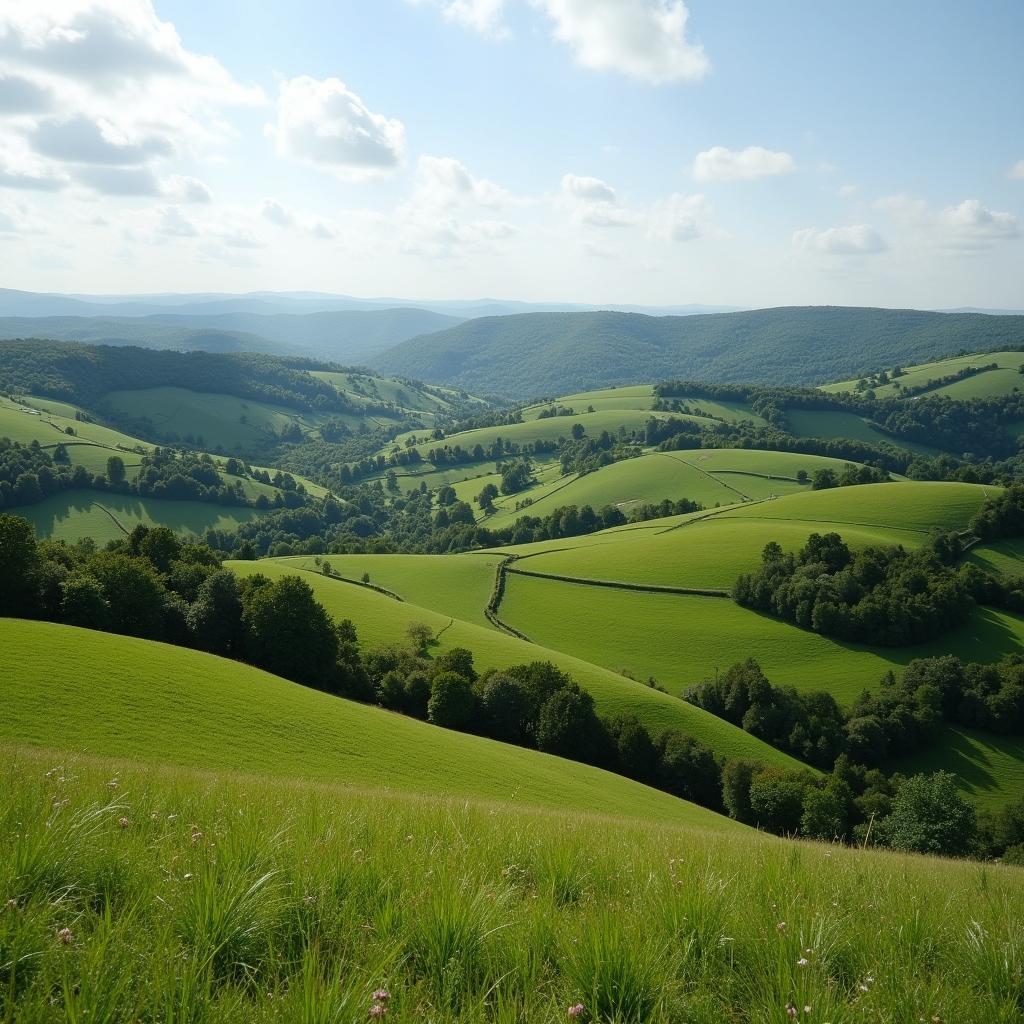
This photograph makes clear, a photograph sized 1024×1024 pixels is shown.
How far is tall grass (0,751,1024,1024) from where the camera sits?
3523 mm

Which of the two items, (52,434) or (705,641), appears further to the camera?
(52,434)

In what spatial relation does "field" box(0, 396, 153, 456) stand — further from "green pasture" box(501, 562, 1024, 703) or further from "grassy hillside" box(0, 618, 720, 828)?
"grassy hillside" box(0, 618, 720, 828)

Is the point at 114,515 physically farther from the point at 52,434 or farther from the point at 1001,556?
the point at 1001,556

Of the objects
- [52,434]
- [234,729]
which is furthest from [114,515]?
[234,729]

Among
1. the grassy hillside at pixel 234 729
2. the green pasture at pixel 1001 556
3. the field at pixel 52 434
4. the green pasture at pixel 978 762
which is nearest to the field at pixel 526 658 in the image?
the green pasture at pixel 978 762

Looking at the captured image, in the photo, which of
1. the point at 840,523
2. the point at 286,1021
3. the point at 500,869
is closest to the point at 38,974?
the point at 286,1021

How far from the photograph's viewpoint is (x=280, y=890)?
4.87m

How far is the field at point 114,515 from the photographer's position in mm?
132000

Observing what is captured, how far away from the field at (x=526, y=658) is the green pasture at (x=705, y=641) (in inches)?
454

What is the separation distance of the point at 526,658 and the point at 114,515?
11755cm

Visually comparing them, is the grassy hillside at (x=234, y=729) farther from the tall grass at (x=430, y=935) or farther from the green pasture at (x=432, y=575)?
the green pasture at (x=432, y=575)

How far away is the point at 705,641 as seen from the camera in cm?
7706

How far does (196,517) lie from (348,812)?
165 m

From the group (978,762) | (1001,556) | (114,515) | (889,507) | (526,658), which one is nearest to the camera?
(978,762)
